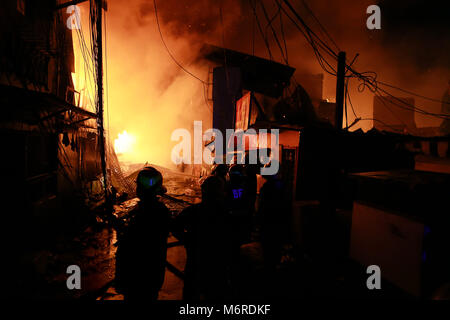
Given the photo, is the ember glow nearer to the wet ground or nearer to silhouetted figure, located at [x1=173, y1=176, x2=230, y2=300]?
the wet ground

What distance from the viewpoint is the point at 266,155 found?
32.6 feet

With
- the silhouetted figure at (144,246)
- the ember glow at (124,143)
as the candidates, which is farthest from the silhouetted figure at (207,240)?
the ember glow at (124,143)

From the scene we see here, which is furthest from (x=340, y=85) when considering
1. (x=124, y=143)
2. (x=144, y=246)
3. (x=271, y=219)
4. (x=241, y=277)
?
(x=124, y=143)

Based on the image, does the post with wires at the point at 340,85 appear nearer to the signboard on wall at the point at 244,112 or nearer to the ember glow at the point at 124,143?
the signboard on wall at the point at 244,112

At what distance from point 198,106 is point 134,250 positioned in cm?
2011

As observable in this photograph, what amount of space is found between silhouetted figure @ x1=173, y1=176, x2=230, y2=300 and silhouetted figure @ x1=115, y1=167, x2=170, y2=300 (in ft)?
1.29

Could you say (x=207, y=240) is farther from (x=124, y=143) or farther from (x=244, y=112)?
(x=124, y=143)

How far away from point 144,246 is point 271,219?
296 cm

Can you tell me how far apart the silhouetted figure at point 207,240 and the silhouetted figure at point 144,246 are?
0.39m

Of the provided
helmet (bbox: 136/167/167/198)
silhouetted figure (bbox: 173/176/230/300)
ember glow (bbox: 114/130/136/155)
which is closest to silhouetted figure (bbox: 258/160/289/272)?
silhouetted figure (bbox: 173/176/230/300)

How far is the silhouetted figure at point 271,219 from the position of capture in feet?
15.3

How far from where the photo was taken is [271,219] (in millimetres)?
4637

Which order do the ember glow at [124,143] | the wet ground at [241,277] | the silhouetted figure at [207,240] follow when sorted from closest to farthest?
the silhouetted figure at [207,240] → the wet ground at [241,277] → the ember glow at [124,143]
